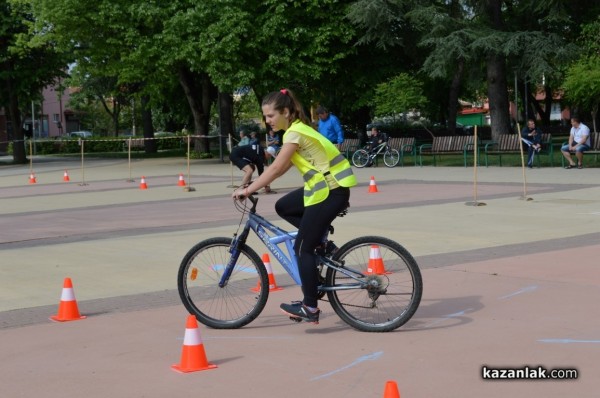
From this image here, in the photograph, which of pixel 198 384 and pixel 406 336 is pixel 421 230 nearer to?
pixel 406 336

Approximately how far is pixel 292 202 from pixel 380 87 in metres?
29.1

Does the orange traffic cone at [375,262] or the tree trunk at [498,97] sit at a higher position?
the tree trunk at [498,97]

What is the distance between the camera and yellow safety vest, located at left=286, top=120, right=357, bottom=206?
6.54m

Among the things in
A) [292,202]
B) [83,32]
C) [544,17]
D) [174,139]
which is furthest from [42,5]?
[292,202]

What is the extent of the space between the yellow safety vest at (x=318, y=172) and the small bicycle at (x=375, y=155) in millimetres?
24584

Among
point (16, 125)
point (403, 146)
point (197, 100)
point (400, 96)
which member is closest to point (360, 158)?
point (403, 146)

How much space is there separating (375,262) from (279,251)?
776 mm

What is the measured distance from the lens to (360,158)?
31.6 meters

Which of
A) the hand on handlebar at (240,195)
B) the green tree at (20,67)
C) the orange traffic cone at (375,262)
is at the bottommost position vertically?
the orange traffic cone at (375,262)

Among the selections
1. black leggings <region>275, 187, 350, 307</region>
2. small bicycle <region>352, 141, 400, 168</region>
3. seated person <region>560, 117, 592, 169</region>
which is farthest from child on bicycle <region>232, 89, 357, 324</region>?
small bicycle <region>352, 141, 400, 168</region>

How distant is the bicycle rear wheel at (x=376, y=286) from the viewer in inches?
257

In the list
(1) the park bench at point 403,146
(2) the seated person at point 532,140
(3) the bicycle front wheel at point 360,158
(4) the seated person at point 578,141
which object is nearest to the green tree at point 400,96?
(1) the park bench at point 403,146

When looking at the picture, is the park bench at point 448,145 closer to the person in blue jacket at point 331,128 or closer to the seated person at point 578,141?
the seated person at point 578,141

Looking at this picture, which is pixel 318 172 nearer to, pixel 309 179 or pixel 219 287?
pixel 309 179
